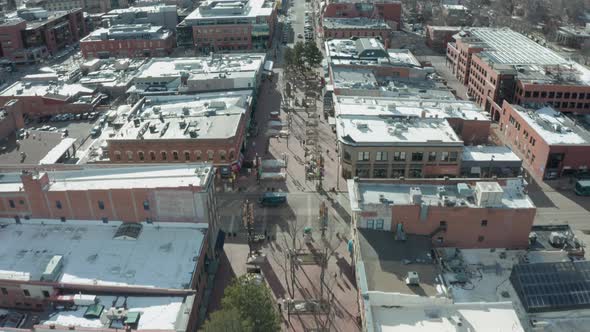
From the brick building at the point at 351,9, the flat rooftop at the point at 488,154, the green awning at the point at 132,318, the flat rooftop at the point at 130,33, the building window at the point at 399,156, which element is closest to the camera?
the green awning at the point at 132,318

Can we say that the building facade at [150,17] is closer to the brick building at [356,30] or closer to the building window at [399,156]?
the brick building at [356,30]

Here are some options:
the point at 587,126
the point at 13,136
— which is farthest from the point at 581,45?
the point at 13,136

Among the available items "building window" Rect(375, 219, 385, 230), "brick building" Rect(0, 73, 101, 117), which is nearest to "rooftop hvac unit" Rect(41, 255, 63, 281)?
"building window" Rect(375, 219, 385, 230)

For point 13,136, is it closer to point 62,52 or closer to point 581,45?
point 62,52

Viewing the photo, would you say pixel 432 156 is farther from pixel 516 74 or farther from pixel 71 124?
pixel 71 124

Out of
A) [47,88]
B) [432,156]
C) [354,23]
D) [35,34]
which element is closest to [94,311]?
[432,156]

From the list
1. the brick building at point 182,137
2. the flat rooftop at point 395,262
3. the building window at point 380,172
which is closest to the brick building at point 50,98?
the brick building at point 182,137

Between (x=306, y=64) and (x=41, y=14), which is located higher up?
(x=41, y=14)
